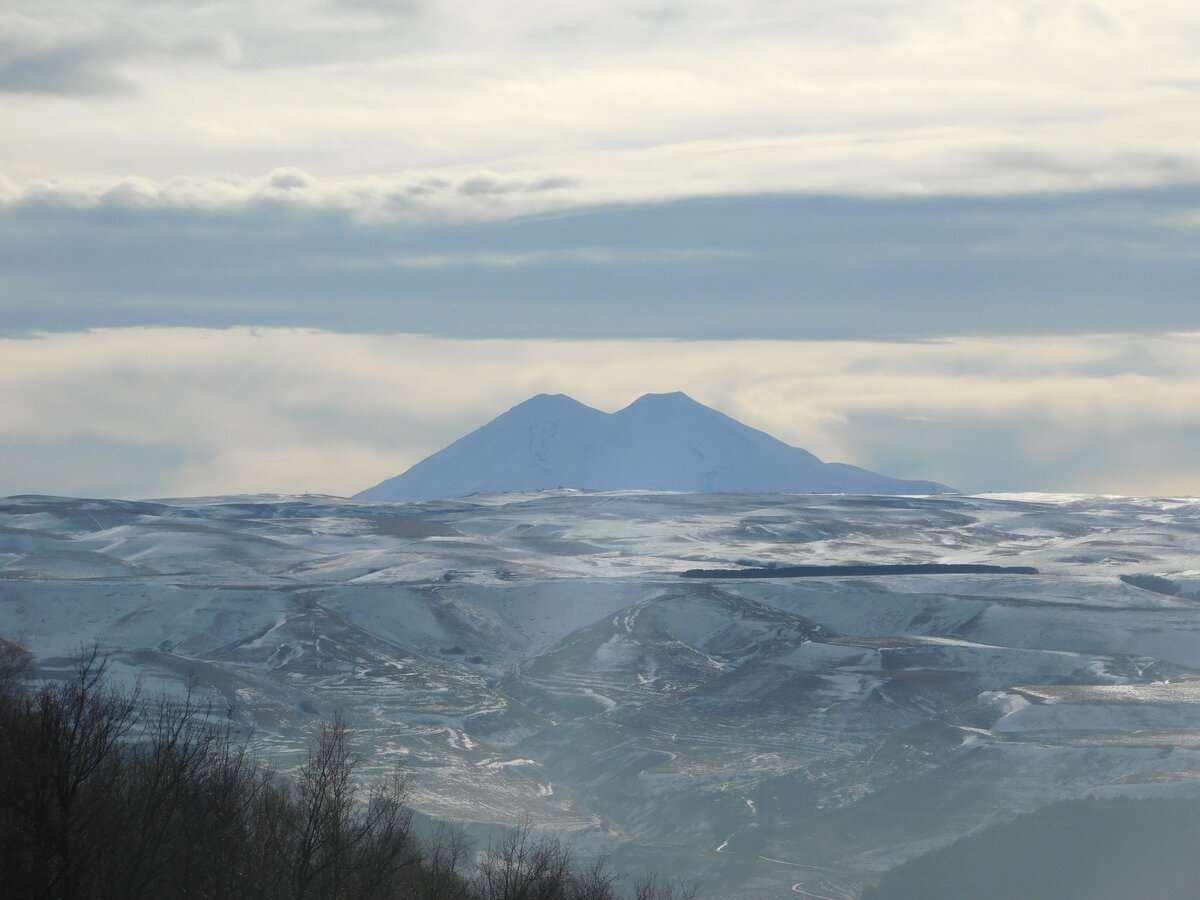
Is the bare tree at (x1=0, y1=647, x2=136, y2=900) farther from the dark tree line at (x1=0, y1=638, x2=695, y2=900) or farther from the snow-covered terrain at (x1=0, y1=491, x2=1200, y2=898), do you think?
the snow-covered terrain at (x1=0, y1=491, x2=1200, y2=898)

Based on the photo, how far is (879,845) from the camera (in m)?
95.0

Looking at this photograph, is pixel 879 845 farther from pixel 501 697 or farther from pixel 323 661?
pixel 323 661

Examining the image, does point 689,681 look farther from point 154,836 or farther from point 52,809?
point 52,809

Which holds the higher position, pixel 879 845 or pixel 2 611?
pixel 2 611

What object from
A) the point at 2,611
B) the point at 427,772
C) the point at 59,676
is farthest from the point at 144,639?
the point at 427,772

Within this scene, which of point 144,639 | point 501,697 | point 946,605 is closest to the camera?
point 501,697

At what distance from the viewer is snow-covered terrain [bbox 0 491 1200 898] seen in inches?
3878

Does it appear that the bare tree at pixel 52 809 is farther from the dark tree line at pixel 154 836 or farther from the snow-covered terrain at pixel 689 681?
the snow-covered terrain at pixel 689 681

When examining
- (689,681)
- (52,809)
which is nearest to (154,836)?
(52,809)

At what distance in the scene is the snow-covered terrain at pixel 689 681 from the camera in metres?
98.5

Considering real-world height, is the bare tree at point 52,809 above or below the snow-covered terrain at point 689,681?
above

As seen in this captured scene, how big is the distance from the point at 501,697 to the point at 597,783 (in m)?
23.0

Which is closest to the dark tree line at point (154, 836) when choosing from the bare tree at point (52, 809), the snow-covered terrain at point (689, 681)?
the bare tree at point (52, 809)

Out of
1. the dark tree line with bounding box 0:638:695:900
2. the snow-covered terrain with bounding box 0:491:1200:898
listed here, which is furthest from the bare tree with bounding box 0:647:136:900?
the snow-covered terrain with bounding box 0:491:1200:898
